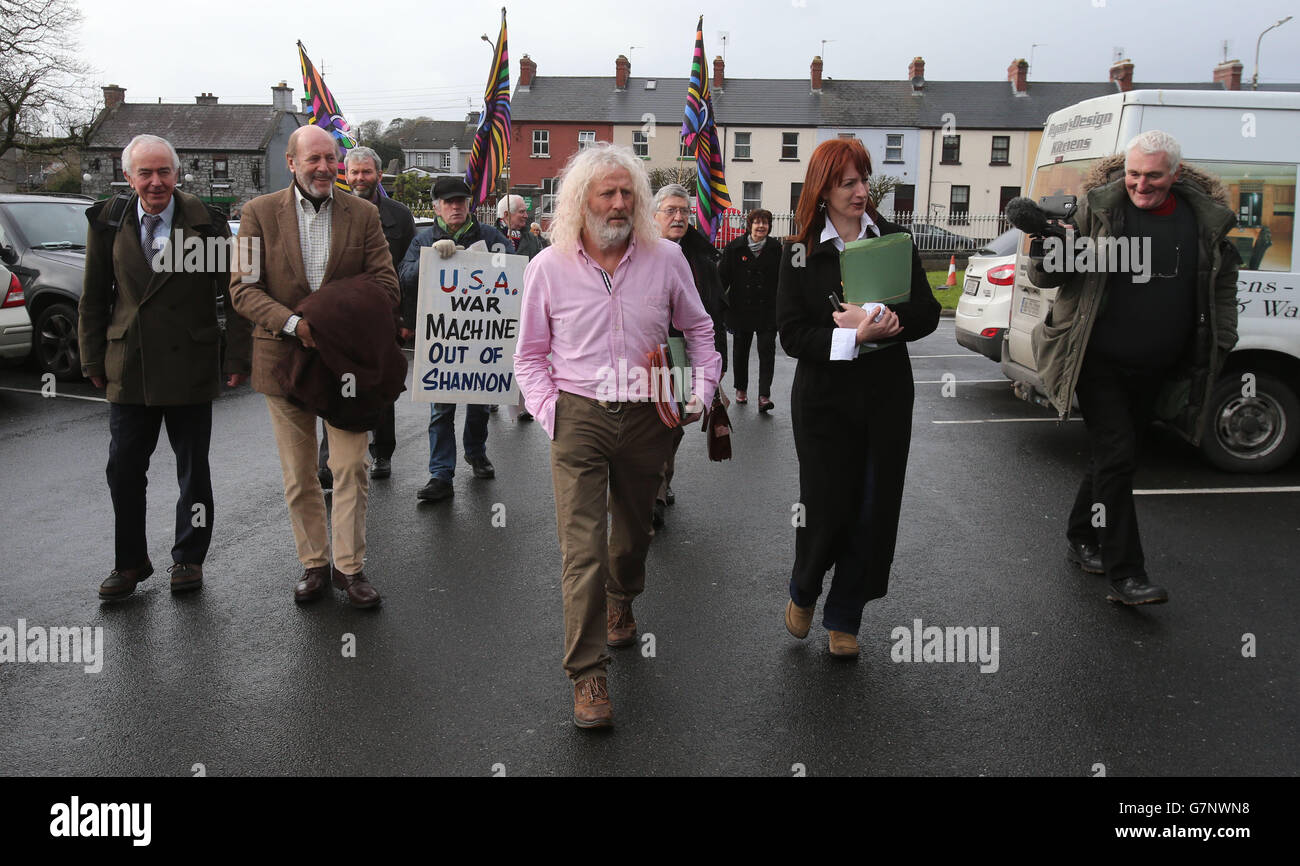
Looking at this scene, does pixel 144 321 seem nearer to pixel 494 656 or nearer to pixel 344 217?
pixel 344 217

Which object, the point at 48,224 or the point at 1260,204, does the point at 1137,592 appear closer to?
the point at 1260,204

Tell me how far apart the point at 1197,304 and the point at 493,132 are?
18.8ft

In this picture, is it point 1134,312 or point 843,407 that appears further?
point 1134,312

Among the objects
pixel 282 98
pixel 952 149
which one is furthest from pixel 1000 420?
pixel 282 98

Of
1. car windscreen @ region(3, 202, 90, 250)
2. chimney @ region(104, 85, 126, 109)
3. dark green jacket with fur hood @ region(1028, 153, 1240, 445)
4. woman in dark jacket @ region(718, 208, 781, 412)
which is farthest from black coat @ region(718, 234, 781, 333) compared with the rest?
chimney @ region(104, 85, 126, 109)

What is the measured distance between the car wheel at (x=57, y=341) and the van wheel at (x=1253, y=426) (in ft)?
37.1

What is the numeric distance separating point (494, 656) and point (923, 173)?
56.2 m

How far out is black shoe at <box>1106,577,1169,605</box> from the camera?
4.96 metres

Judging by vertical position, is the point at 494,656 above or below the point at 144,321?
below

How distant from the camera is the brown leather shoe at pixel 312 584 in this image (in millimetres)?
5168

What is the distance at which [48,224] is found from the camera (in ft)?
40.2
